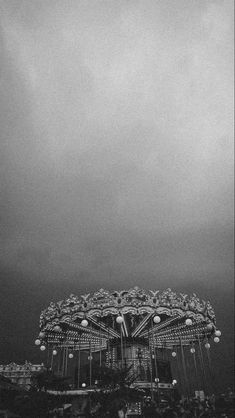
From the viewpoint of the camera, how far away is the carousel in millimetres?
9759

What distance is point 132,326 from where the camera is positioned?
11352mm

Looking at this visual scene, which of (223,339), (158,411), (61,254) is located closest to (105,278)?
(61,254)

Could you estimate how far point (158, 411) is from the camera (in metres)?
7.64

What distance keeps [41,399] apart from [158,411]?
2.74 metres

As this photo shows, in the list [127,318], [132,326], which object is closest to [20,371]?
[132,326]

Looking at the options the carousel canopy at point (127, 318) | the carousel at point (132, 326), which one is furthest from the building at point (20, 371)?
the carousel canopy at point (127, 318)

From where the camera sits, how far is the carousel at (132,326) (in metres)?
9.76

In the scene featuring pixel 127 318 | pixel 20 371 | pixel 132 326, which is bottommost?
pixel 20 371

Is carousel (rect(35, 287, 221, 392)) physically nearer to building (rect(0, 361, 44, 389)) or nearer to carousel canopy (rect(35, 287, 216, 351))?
carousel canopy (rect(35, 287, 216, 351))

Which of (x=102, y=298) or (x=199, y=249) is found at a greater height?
(x=199, y=249)

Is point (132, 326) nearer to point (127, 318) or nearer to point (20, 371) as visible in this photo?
point (127, 318)

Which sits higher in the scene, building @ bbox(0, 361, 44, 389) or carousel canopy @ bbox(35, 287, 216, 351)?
carousel canopy @ bbox(35, 287, 216, 351)

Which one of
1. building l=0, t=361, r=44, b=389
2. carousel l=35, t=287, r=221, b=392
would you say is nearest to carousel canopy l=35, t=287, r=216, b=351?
carousel l=35, t=287, r=221, b=392

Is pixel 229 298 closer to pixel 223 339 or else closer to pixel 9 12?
pixel 223 339
